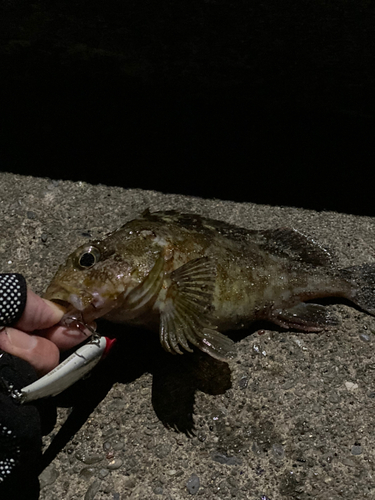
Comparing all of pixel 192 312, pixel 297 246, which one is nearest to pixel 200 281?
pixel 192 312

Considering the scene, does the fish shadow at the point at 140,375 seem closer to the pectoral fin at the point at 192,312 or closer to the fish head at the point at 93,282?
the pectoral fin at the point at 192,312

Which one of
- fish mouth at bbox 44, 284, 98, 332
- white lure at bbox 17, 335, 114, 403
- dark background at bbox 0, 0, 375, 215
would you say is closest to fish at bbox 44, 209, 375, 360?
fish mouth at bbox 44, 284, 98, 332

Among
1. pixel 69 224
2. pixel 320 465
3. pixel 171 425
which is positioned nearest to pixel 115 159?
pixel 69 224

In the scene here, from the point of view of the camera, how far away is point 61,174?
400 centimetres

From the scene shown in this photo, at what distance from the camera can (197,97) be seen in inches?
173

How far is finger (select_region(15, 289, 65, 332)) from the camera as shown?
92.0 inches

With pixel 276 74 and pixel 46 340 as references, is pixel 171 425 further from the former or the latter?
pixel 276 74

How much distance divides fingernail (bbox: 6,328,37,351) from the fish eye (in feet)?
1.60

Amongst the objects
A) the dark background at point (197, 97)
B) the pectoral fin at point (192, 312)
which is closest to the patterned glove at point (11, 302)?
the pectoral fin at point (192, 312)

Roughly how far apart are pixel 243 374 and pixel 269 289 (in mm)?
560

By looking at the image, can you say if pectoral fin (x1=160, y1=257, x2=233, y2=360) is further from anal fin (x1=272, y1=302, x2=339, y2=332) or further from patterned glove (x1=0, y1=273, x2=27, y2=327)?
patterned glove (x1=0, y1=273, x2=27, y2=327)

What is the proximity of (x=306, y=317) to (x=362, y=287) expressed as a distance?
46cm

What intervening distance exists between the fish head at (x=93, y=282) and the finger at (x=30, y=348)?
0.64 feet

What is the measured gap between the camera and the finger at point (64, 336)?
244 cm
